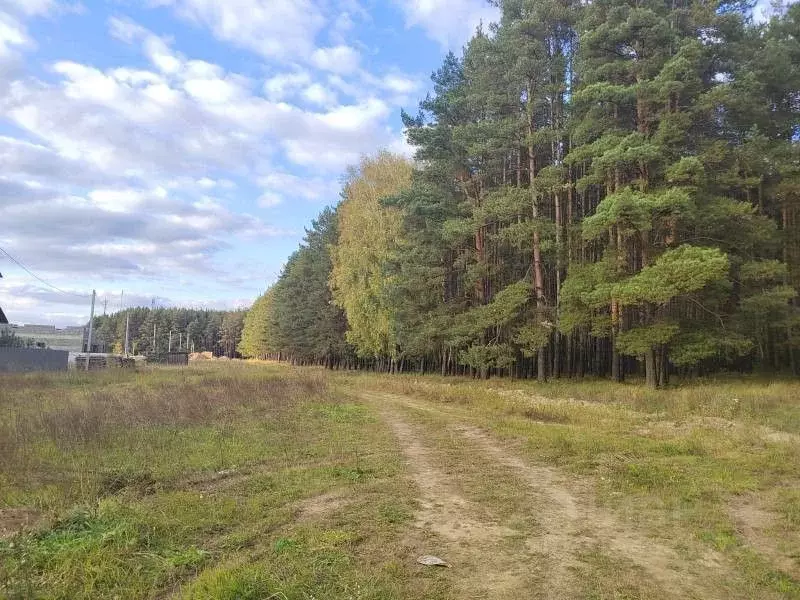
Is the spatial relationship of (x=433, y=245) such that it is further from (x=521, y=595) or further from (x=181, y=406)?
(x=521, y=595)

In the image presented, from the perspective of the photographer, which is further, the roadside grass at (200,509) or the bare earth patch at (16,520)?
the bare earth patch at (16,520)

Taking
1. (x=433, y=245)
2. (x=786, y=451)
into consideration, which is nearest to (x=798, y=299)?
(x=433, y=245)

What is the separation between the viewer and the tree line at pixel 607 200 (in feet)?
Answer: 65.2

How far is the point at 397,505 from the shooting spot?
6.82 m

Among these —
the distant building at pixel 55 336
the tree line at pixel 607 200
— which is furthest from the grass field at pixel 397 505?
the distant building at pixel 55 336

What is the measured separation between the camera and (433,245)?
101 ft

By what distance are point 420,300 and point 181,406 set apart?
57.5ft

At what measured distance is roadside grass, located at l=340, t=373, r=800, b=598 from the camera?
5754 millimetres

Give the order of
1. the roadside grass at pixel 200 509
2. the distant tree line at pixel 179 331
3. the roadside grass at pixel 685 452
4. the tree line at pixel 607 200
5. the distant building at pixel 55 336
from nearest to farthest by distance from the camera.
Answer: the roadside grass at pixel 200 509
the roadside grass at pixel 685 452
the tree line at pixel 607 200
the distant building at pixel 55 336
the distant tree line at pixel 179 331

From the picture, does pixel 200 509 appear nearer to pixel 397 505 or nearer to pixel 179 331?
pixel 397 505

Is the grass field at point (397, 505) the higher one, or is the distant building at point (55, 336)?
the distant building at point (55, 336)

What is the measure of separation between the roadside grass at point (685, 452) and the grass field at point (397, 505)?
0.14 ft

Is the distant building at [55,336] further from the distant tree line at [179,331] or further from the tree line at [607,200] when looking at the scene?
the tree line at [607,200]

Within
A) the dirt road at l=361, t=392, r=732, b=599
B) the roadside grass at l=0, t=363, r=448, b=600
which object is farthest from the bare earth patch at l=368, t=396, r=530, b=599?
the roadside grass at l=0, t=363, r=448, b=600
